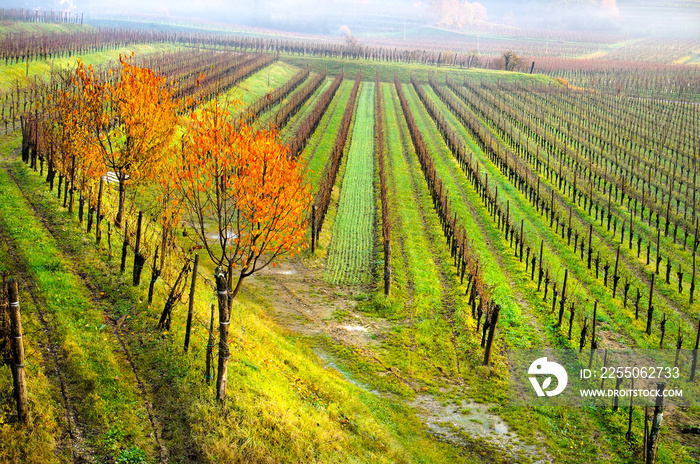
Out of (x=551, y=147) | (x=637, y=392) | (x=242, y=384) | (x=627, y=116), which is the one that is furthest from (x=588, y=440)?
(x=627, y=116)

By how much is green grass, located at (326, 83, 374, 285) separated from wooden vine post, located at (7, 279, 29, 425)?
55.3ft

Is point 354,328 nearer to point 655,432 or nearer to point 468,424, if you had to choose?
point 468,424

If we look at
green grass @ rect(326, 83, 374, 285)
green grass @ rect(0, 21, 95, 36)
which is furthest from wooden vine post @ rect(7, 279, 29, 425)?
green grass @ rect(0, 21, 95, 36)

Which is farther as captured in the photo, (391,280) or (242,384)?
(391,280)

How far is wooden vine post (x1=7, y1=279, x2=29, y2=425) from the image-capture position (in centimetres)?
1149

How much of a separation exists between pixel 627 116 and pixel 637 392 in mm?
66464

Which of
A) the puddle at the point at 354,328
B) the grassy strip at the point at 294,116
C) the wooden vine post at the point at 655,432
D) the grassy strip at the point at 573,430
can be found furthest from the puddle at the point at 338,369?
the grassy strip at the point at 294,116

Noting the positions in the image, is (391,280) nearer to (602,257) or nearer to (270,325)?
(270,325)

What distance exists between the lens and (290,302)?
82.7 feet

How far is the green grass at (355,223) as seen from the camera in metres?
28.9

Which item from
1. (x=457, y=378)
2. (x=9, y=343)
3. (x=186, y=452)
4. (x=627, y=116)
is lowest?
(x=457, y=378)

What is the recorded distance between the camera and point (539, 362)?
21281mm

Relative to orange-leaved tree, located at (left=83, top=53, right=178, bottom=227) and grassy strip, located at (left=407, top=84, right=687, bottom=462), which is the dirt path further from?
grassy strip, located at (left=407, top=84, right=687, bottom=462)

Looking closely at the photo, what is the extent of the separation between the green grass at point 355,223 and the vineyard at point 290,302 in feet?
0.69
